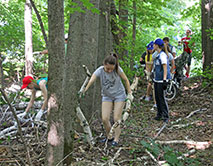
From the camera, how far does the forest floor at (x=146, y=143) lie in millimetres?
3939

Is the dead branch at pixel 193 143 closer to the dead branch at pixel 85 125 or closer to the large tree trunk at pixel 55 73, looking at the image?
the dead branch at pixel 85 125

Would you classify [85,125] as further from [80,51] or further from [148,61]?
[148,61]

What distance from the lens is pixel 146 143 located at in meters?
4.03

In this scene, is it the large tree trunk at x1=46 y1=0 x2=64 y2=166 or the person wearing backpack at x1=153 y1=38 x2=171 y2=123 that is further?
the person wearing backpack at x1=153 y1=38 x2=171 y2=123

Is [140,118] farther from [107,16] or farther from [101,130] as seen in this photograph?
[107,16]

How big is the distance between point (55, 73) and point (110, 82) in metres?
2.01

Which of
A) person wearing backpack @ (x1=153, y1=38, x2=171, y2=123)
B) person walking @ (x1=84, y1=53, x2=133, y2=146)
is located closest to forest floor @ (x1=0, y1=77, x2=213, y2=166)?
person walking @ (x1=84, y1=53, x2=133, y2=146)

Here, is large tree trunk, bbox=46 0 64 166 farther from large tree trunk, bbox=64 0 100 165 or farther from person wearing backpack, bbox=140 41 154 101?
person wearing backpack, bbox=140 41 154 101

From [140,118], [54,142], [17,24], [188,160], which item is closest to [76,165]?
[54,142]

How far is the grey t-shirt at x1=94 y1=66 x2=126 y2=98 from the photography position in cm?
473

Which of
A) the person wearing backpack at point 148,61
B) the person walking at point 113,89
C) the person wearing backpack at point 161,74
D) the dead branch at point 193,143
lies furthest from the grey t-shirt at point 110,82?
the person wearing backpack at point 148,61

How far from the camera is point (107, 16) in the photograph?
6.69 metres

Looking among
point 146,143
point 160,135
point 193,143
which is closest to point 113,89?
point 146,143

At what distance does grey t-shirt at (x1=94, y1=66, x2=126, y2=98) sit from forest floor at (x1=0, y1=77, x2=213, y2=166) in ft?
2.29
